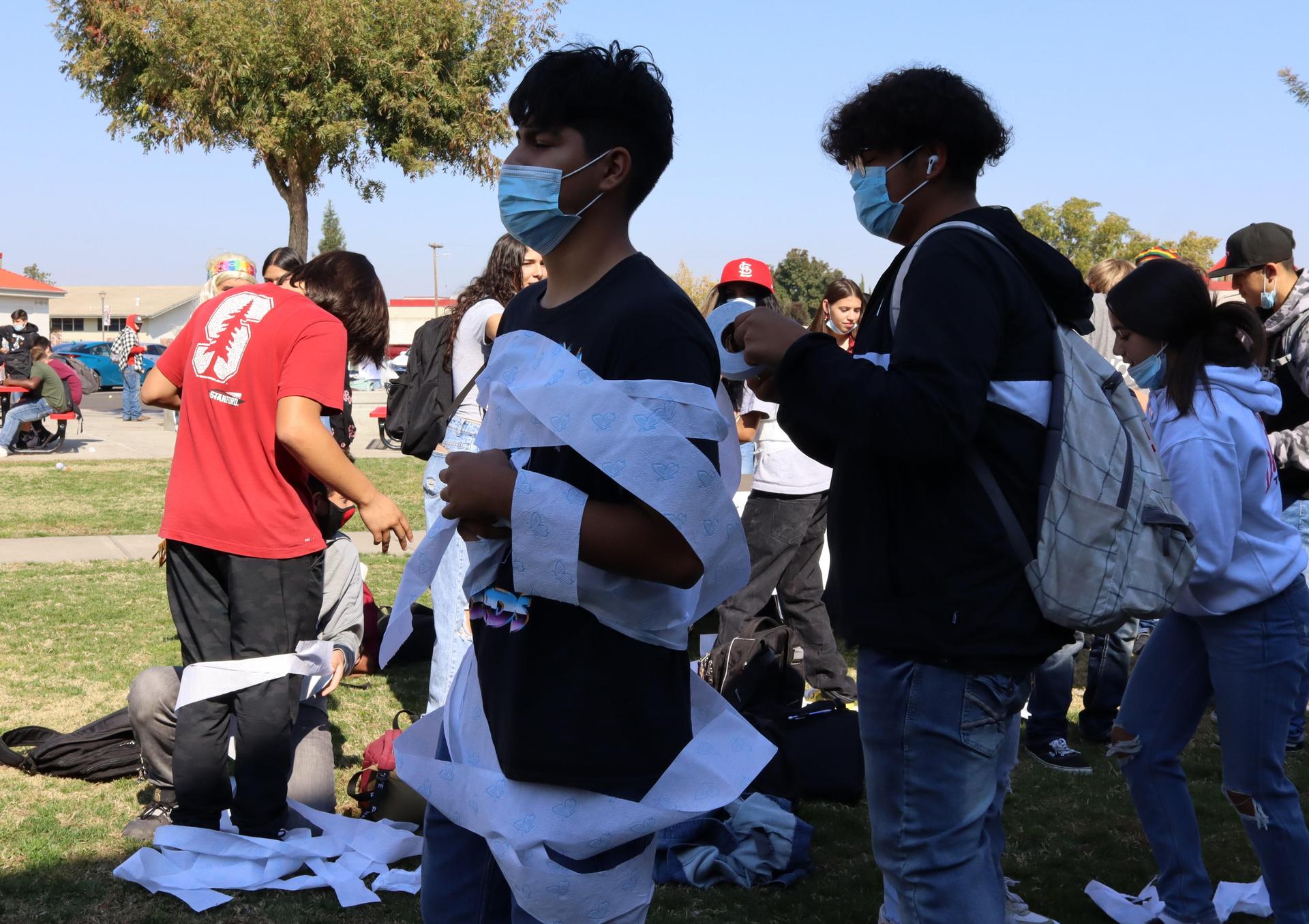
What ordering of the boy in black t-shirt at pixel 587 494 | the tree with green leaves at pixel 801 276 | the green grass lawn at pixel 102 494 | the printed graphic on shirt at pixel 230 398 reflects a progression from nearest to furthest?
the boy in black t-shirt at pixel 587 494, the printed graphic on shirt at pixel 230 398, the green grass lawn at pixel 102 494, the tree with green leaves at pixel 801 276

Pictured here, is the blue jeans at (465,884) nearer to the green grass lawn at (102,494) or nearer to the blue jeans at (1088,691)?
the blue jeans at (1088,691)

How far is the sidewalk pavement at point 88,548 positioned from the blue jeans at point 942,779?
7.18 meters

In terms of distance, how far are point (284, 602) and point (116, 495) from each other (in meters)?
9.97

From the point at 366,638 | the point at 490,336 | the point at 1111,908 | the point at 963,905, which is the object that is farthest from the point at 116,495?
the point at 963,905

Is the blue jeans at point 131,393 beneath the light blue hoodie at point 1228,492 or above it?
beneath

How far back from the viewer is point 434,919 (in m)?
2.00

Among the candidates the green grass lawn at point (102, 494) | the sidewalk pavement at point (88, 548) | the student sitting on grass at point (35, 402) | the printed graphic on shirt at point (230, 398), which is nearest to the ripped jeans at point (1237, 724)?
the printed graphic on shirt at point (230, 398)

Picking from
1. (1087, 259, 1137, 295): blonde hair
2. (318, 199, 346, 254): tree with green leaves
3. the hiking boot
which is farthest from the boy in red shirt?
(318, 199, 346, 254): tree with green leaves

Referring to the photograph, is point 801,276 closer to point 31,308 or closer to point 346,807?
point 31,308

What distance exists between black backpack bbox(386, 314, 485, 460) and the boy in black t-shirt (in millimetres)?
2631

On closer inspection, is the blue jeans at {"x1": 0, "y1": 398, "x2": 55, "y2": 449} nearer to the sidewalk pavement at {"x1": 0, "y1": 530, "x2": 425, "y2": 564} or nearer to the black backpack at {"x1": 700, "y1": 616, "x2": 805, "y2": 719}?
the sidewalk pavement at {"x1": 0, "y1": 530, "x2": 425, "y2": 564}

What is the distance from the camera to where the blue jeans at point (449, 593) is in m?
4.41

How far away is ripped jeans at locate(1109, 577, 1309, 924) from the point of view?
3.00 metres

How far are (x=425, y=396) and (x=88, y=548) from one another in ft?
19.9
